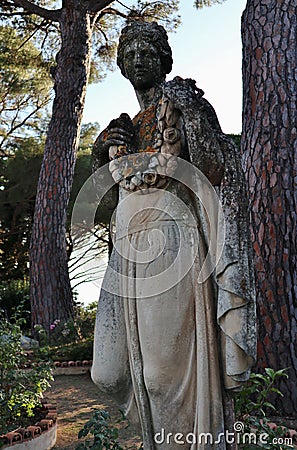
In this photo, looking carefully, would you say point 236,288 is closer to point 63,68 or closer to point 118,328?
point 118,328

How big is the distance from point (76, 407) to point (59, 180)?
552cm

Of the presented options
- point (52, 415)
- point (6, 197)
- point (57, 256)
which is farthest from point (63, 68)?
point (52, 415)

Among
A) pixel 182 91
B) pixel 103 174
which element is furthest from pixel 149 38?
pixel 103 174

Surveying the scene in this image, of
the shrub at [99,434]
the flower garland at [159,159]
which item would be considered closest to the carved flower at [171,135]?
the flower garland at [159,159]

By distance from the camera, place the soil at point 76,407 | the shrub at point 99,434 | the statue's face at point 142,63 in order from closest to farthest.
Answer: the statue's face at point 142,63 < the shrub at point 99,434 < the soil at point 76,407

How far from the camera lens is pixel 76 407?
6.46 metres

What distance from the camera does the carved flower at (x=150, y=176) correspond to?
8.79ft

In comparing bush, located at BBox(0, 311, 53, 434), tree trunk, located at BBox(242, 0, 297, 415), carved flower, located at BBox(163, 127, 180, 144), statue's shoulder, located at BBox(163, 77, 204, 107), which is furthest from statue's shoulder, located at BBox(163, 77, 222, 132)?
tree trunk, located at BBox(242, 0, 297, 415)

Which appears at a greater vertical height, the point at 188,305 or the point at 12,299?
the point at 12,299

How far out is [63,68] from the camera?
1159 cm

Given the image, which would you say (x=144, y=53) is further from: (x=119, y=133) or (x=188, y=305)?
(x=188, y=305)

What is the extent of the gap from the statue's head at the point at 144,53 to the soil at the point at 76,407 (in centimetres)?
263

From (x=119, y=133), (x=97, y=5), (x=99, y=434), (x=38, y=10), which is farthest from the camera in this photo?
(x=38, y=10)

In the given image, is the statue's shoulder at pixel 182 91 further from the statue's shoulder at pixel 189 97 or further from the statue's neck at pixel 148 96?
the statue's neck at pixel 148 96
